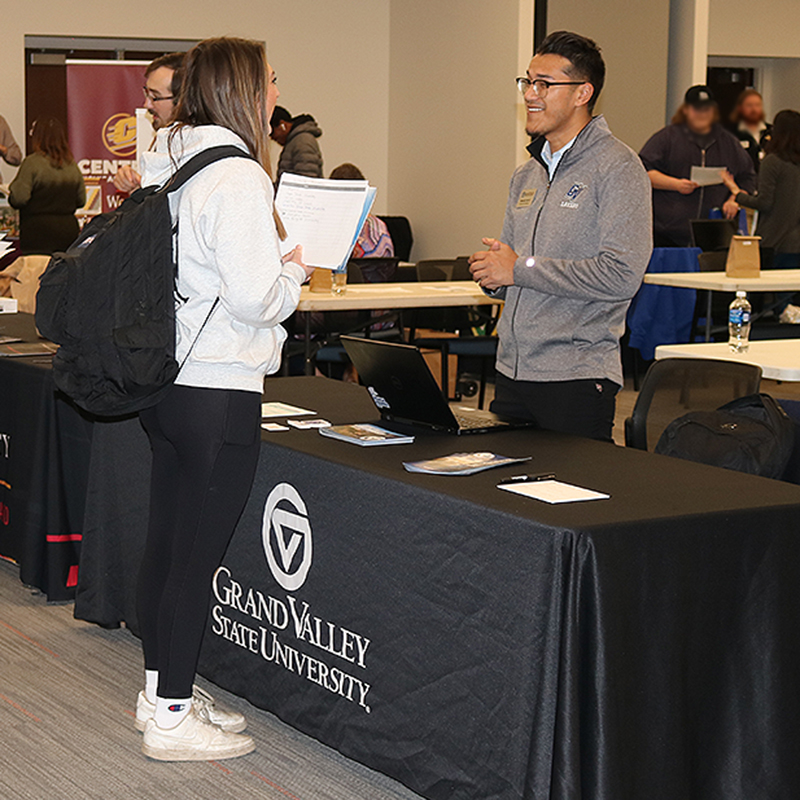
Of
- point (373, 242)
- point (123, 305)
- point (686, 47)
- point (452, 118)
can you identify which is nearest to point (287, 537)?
point (123, 305)

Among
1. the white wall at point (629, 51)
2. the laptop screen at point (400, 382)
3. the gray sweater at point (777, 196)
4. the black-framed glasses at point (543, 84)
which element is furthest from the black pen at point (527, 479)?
the white wall at point (629, 51)

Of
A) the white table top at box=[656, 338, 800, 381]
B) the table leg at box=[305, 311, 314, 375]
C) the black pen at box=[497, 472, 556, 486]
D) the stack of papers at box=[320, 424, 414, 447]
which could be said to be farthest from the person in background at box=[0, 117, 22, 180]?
the black pen at box=[497, 472, 556, 486]

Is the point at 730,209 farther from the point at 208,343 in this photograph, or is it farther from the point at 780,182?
the point at 208,343

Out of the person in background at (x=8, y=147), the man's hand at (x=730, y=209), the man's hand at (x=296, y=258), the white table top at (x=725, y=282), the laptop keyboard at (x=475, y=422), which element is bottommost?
the laptop keyboard at (x=475, y=422)

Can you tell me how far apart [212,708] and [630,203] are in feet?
4.65

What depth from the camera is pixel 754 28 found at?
11203 mm

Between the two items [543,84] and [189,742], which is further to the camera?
[543,84]

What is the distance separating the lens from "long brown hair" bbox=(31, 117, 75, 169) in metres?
7.64

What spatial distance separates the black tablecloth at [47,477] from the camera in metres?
3.40

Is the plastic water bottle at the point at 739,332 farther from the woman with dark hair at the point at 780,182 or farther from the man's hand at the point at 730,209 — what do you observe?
the man's hand at the point at 730,209

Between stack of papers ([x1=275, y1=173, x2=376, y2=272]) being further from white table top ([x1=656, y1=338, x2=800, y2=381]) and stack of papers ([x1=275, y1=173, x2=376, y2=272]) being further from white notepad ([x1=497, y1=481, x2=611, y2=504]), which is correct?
white table top ([x1=656, y1=338, x2=800, y2=381])

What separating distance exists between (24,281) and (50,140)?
2.74 m

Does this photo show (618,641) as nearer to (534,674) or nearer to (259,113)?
(534,674)

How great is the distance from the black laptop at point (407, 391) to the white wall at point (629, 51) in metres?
7.11
